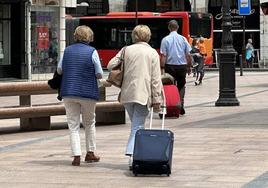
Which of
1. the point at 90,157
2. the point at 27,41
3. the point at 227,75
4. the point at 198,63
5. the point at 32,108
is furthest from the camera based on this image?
the point at 27,41

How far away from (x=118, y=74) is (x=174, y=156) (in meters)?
1.77

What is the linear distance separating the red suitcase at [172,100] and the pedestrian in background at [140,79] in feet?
18.2

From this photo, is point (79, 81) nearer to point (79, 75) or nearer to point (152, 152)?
point (79, 75)

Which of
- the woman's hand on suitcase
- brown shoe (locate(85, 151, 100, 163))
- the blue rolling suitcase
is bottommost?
brown shoe (locate(85, 151, 100, 163))

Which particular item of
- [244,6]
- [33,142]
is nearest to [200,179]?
[33,142]

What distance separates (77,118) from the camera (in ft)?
31.1

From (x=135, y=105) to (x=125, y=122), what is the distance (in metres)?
5.85

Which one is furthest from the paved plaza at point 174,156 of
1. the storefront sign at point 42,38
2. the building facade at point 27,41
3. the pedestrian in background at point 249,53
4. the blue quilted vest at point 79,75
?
the pedestrian in background at point 249,53

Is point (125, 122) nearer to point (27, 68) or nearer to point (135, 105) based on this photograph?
point (135, 105)

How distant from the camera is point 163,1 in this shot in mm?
54531

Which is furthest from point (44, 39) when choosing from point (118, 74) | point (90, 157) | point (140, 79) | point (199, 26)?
point (140, 79)

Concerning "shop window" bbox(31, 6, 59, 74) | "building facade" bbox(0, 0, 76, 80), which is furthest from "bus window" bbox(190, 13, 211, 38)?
"building facade" bbox(0, 0, 76, 80)

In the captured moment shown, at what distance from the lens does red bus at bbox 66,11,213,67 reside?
44875mm

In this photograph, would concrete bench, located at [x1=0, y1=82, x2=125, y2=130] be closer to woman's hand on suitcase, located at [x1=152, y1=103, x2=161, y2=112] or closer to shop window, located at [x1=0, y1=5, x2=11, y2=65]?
woman's hand on suitcase, located at [x1=152, y1=103, x2=161, y2=112]
